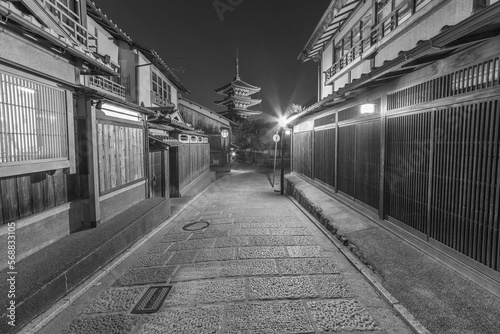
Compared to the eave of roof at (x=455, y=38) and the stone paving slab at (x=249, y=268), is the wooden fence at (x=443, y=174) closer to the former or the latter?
the eave of roof at (x=455, y=38)

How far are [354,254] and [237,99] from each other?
49.9 metres

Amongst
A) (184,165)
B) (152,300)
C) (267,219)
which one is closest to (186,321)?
(152,300)

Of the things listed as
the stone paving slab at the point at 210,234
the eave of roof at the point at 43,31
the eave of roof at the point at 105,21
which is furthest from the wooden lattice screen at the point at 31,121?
the eave of roof at the point at 105,21

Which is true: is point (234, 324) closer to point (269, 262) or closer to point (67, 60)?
point (269, 262)

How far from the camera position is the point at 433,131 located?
5.57m

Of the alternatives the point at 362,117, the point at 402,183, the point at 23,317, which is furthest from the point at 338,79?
the point at 23,317

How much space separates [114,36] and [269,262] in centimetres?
1727

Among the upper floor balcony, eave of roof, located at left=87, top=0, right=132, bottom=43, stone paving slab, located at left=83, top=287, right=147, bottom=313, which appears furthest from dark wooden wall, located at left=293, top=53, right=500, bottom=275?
eave of roof, located at left=87, top=0, right=132, bottom=43

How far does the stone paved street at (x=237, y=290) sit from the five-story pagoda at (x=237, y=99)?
47.5 metres

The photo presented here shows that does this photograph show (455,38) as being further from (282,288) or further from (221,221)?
(221,221)

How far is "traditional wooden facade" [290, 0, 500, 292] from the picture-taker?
14.0ft

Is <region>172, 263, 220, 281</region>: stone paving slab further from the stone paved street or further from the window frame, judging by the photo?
the window frame

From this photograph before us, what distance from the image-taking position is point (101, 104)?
7332 mm

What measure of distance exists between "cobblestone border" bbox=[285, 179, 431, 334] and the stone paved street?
4.6 inches
